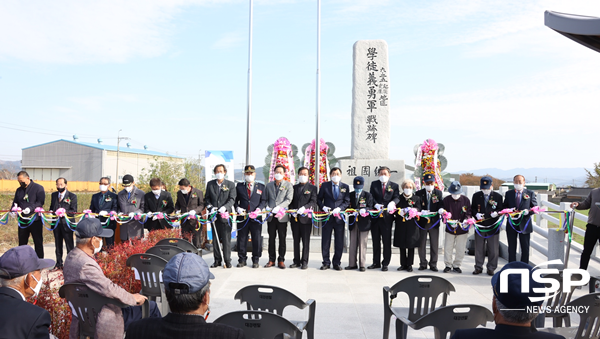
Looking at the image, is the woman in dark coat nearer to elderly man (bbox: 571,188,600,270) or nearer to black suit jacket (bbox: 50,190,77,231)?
elderly man (bbox: 571,188,600,270)

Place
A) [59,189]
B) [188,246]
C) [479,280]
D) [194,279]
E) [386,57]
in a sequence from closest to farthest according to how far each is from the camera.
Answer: [194,279] → [188,246] → [479,280] → [59,189] → [386,57]

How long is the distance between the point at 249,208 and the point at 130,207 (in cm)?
237

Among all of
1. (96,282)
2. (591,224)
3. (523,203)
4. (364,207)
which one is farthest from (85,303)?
(591,224)

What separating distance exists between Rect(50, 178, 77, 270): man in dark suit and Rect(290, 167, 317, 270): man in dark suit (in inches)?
167

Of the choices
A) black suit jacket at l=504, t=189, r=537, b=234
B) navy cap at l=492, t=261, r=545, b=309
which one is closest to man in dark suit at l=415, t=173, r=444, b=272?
black suit jacket at l=504, t=189, r=537, b=234

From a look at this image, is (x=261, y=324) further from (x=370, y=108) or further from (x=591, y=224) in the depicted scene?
(x=370, y=108)

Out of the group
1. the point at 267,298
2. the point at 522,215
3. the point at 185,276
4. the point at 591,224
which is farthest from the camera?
the point at 522,215

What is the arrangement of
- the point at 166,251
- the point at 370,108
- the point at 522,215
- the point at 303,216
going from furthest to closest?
the point at 370,108, the point at 303,216, the point at 522,215, the point at 166,251

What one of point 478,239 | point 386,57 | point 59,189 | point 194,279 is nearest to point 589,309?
point 194,279

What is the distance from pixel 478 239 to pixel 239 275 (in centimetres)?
415

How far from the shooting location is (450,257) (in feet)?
24.7

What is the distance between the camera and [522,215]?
712 centimetres

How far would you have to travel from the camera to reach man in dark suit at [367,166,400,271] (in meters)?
7.48

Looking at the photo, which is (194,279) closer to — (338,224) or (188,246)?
(188,246)
